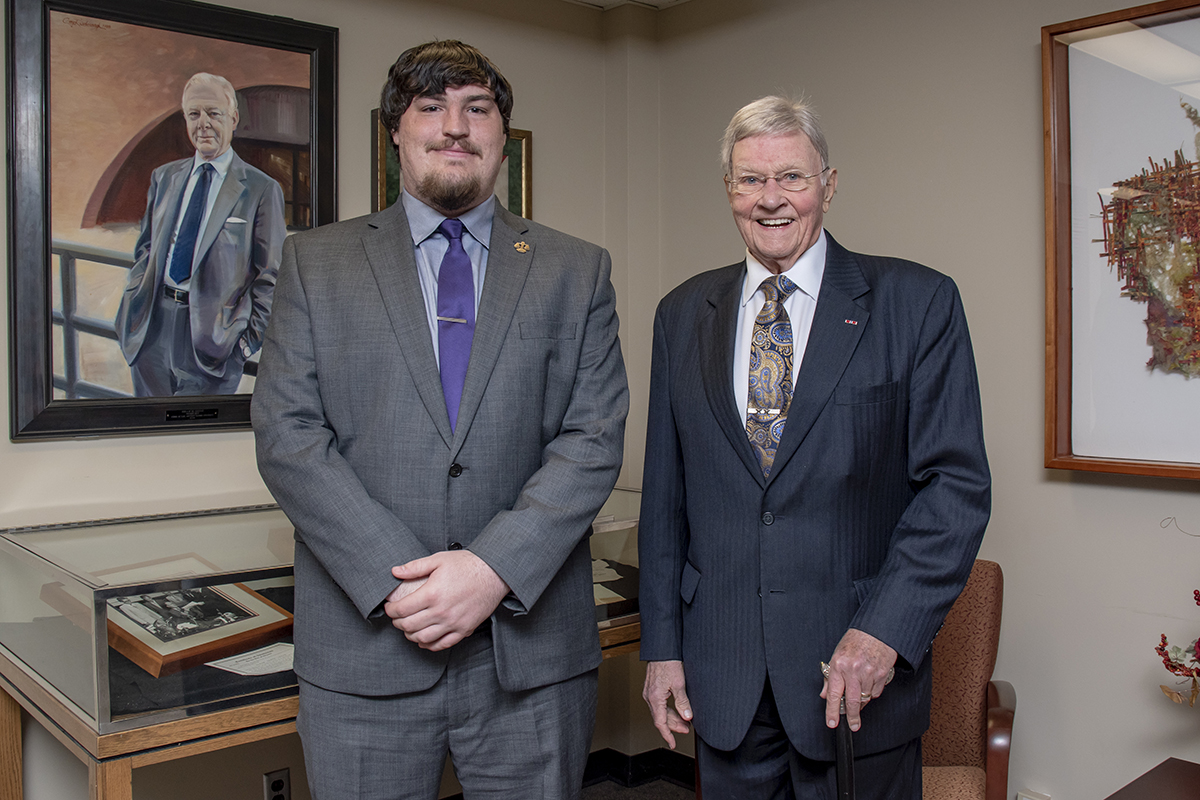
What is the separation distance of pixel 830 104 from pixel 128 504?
219cm

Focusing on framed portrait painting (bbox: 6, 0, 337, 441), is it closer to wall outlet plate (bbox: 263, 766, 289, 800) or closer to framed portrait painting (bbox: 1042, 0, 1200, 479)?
wall outlet plate (bbox: 263, 766, 289, 800)

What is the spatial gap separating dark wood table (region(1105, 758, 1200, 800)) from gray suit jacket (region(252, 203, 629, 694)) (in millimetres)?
1033

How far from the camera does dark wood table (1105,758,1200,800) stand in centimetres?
186

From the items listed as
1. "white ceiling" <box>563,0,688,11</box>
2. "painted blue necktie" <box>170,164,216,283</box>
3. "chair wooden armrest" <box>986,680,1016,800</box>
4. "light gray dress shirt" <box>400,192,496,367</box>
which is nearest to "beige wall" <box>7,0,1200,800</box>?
Result: "white ceiling" <box>563,0,688,11</box>

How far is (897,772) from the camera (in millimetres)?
1729

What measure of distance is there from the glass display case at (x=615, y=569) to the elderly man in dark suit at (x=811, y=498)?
0.58 metres

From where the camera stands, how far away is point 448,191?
1773 mm

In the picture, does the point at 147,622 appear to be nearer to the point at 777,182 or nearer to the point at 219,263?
the point at 219,263

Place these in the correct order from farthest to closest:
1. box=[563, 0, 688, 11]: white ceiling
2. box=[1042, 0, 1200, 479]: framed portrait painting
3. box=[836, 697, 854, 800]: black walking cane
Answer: box=[563, 0, 688, 11]: white ceiling < box=[1042, 0, 1200, 479]: framed portrait painting < box=[836, 697, 854, 800]: black walking cane

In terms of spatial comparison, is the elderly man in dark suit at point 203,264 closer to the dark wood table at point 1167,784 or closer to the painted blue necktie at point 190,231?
the painted blue necktie at point 190,231

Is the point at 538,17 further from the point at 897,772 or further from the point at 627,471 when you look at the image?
the point at 897,772

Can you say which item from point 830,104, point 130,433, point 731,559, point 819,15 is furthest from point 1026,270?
point 130,433

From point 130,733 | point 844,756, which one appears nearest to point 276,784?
point 130,733

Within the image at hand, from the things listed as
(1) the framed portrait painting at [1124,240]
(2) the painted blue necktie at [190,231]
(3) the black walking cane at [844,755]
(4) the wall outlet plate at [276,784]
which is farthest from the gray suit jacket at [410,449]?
(1) the framed portrait painting at [1124,240]
